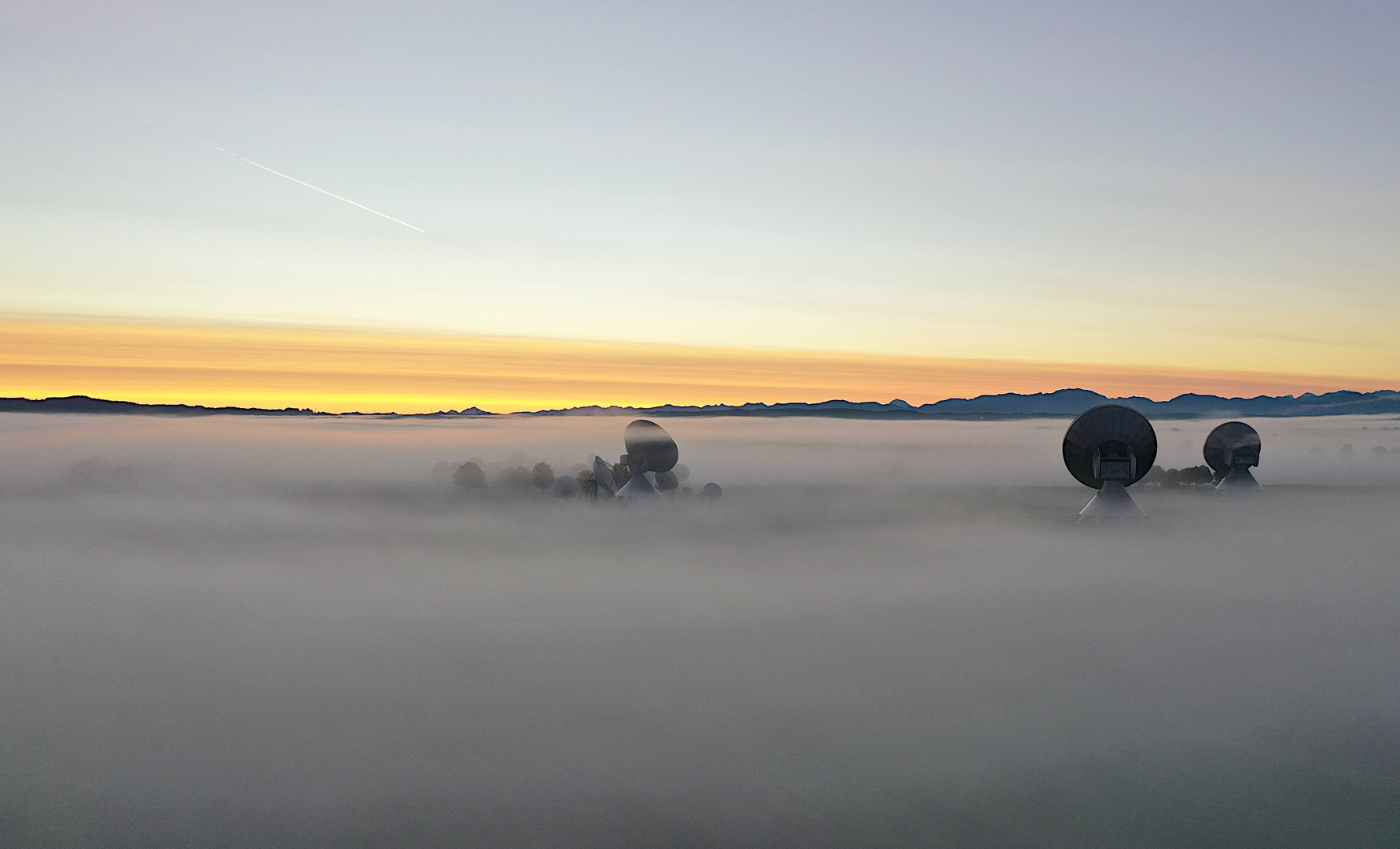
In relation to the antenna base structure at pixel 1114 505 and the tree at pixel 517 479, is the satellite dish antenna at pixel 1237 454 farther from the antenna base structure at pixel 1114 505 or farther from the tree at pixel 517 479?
the tree at pixel 517 479

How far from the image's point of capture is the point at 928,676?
1797cm

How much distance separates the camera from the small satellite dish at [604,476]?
5341cm

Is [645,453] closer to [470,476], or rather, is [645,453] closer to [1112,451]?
[470,476]

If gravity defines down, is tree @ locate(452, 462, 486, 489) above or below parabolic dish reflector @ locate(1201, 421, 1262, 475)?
below

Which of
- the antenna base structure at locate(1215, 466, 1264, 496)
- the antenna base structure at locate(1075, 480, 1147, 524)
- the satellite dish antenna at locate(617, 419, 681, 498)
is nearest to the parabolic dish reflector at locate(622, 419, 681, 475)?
the satellite dish antenna at locate(617, 419, 681, 498)

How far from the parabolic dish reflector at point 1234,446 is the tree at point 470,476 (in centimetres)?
4664

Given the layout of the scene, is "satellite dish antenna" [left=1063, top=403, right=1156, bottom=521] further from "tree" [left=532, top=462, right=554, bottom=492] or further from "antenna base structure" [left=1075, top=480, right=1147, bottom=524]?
"tree" [left=532, top=462, right=554, bottom=492]

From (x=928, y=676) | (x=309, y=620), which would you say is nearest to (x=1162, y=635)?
(x=928, y=676)

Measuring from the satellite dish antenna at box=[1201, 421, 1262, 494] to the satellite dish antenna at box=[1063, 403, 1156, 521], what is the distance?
18.6m

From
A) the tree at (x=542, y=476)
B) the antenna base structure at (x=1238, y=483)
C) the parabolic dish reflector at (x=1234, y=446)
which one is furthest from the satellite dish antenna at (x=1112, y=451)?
the tree at (x=542, y=476)

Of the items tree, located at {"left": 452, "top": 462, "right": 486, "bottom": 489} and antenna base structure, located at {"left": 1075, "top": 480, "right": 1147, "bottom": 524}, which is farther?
tree, located at {"left": 452, "top": 462, "right": 486, "bottom": 489}

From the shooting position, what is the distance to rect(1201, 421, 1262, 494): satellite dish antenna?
189ft

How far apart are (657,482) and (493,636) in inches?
1348

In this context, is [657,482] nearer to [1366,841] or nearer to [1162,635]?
[1162,635]
